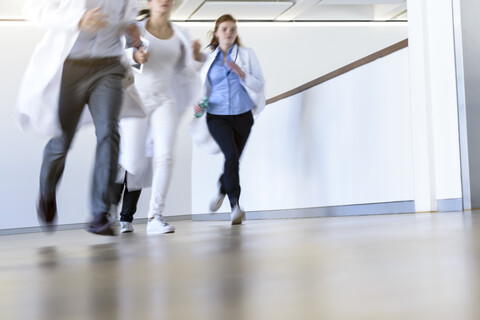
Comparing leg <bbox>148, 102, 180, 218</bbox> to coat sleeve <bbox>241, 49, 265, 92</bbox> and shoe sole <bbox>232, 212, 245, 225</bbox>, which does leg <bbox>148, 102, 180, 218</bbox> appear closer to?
shoe sole <bbox>232, 212, 245, 225</bbox>

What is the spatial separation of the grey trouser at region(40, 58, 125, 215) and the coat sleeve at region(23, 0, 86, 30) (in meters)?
0.18

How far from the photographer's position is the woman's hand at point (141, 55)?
389 cm

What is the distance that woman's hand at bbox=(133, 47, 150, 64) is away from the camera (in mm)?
3893

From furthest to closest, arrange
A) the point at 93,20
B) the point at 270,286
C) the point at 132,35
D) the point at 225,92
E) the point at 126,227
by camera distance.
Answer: the point at 225,92 → the point at 126,227 → the point at 132,35 → the point at 93,20 → the point at 270,286

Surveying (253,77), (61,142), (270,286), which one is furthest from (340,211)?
(270,286)

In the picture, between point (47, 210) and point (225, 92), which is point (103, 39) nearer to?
point (47, 210)

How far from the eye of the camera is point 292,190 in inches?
251

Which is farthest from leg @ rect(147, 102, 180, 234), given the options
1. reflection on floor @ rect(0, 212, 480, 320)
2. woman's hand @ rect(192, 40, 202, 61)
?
reflection on floor @ rect(0, 212, 480, 320)

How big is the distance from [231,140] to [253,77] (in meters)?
0.48

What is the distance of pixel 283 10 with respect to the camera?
9.47 m

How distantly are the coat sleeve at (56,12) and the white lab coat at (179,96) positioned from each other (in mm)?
810

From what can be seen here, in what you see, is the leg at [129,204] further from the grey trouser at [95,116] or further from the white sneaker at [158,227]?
the grey trouser at [95,116]

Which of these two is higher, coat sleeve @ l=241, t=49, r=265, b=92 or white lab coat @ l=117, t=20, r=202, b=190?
coat sleeve @ l=241, t=49, r=265, b=92

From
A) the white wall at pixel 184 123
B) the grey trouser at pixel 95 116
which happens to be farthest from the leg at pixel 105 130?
the white wall at pixel 184 123
